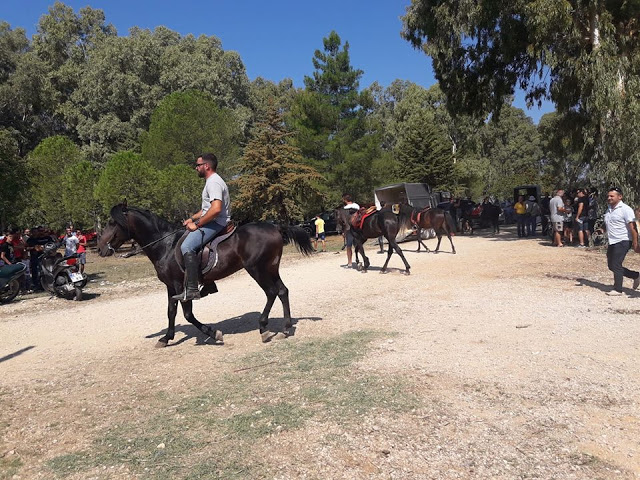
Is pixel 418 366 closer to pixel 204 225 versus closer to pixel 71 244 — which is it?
pixel 204 225

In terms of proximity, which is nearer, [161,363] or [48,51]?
[161,363]

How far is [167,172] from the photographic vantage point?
25391mm

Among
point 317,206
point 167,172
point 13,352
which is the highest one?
point 167,172

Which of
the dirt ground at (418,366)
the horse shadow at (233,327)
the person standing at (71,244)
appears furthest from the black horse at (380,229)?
the person standing at (71,244)

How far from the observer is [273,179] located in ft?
94.5

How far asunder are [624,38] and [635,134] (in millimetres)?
3828

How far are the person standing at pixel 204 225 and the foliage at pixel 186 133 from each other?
931 inches

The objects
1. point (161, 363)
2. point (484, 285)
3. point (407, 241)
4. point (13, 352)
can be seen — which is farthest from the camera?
point (407, 241)

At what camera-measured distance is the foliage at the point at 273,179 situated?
28.2m

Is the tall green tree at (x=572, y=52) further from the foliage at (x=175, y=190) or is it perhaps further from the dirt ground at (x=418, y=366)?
the foliage at (x=175, y=190)

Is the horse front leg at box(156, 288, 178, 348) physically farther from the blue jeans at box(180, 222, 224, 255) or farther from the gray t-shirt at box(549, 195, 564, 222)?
the gray t-shirt at box(549, 195, 564, 222)

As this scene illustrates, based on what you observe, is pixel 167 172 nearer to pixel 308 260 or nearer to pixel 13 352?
pixel 308 260

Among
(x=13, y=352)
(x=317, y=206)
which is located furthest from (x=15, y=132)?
(x=13, y=352)

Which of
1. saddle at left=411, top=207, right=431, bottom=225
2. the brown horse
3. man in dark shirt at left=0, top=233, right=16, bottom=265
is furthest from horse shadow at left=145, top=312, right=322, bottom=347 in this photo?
saddle at left=411, top=207, right=431, bottom=225
